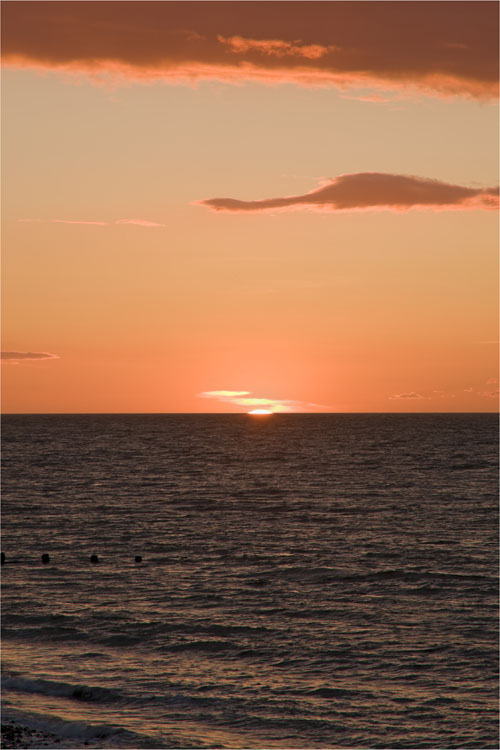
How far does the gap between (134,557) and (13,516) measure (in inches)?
1000

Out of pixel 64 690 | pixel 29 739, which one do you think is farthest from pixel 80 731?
pixel 64 690

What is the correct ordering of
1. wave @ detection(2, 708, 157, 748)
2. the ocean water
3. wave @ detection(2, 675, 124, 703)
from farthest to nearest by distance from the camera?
wave @ detection(2, 675, 124, 703)
the ocean water
wave @ detection(2, 708, 157, 748)

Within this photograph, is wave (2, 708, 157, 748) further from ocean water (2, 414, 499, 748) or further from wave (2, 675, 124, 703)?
wave (2, 675, 124, 703)

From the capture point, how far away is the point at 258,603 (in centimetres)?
4712

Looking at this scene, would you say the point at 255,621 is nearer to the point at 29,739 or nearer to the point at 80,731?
the point at 80,731

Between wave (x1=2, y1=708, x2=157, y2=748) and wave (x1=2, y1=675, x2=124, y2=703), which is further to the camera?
wave (x1=2, y1=675, x2=124, y2=703)

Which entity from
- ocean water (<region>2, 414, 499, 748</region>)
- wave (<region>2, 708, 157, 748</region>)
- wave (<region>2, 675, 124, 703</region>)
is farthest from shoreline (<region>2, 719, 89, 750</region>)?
wave (<region>2, 675, 124, 703</region>)

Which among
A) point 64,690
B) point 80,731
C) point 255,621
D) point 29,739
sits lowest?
point 80,731

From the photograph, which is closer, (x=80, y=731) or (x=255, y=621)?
(x=80, y=731)

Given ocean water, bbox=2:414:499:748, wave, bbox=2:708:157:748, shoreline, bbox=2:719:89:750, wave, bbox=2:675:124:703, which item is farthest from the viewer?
wave, bbox=2:675:124:703

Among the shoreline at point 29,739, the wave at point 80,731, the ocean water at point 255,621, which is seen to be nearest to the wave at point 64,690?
the ocean water at point 255,621

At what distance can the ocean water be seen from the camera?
31.3 m

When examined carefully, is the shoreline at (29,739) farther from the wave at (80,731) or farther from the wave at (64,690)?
Result: the wave at (64,690)

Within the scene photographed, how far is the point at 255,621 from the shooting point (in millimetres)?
43375
